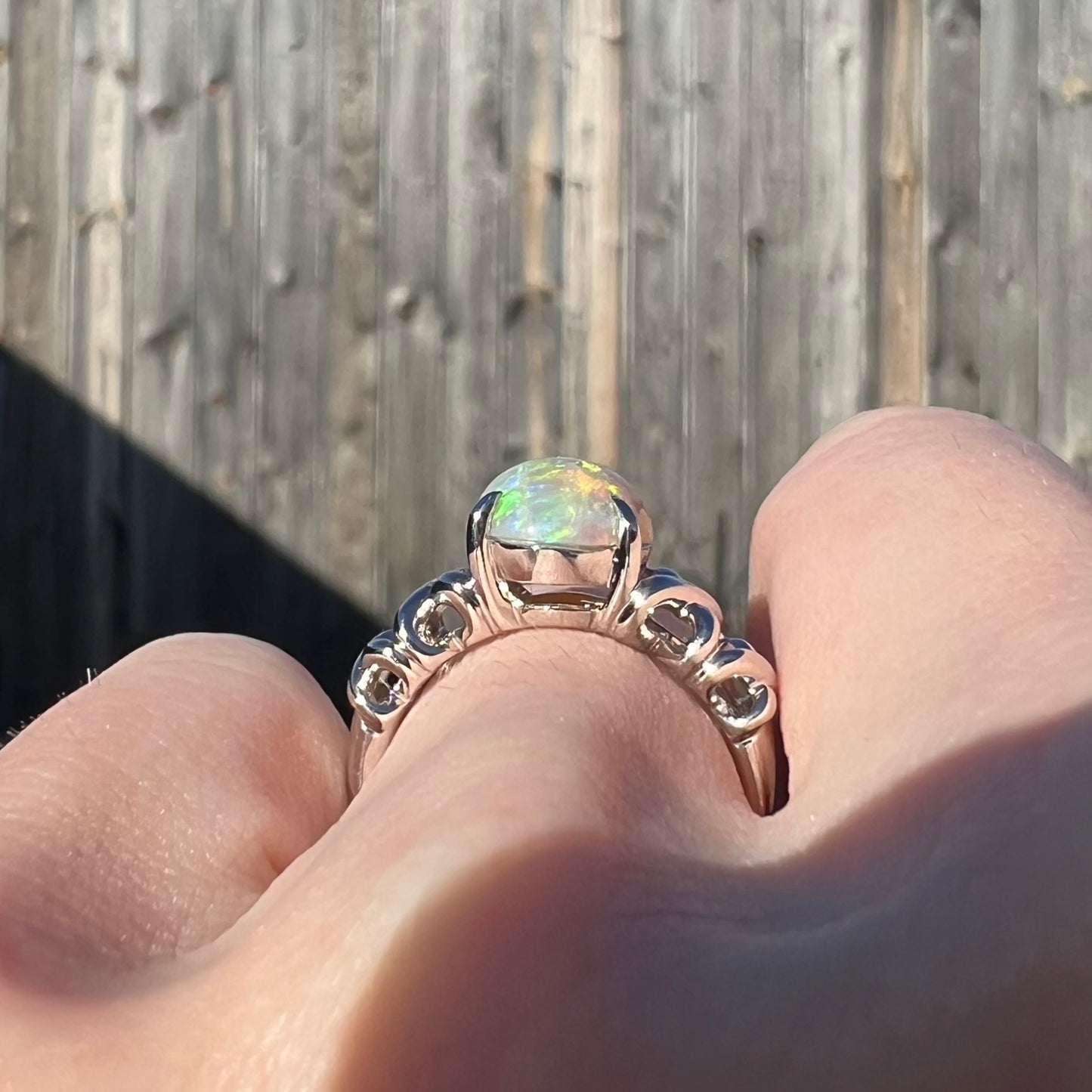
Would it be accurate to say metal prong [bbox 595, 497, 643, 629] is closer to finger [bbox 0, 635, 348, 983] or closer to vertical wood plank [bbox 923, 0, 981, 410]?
finger [bbox 0, 635, 348, 983]

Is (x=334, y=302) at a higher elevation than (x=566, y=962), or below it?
below

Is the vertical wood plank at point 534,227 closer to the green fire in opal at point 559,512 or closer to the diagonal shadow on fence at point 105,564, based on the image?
the diagonal shadow on fence at point 105,564

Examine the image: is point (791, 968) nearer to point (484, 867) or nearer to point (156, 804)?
point (484, 867)

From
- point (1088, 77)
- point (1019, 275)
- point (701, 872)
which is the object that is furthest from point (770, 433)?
point (701, 872)

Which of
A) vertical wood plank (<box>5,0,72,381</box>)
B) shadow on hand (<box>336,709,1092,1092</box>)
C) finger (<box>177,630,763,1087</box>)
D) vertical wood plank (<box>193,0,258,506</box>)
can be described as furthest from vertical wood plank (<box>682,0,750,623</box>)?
shadow on hand (<box>336,709,1092,1092</box>)

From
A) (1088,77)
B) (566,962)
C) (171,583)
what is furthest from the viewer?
(171,583)

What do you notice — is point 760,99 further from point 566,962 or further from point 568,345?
point 566,962

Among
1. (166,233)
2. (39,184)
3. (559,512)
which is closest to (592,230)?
(166,233)
